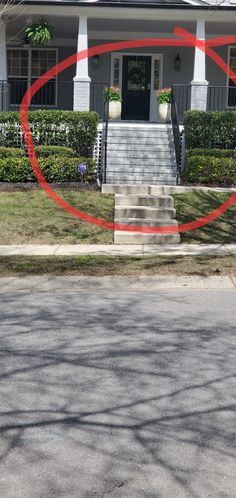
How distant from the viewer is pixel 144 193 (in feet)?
57.1

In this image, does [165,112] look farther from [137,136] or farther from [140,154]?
[140,154]

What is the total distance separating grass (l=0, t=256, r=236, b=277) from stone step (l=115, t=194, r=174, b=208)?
3.85 m

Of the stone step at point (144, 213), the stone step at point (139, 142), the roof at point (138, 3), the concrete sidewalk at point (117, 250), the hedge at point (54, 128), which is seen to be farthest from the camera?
the roof at point (138, 3)

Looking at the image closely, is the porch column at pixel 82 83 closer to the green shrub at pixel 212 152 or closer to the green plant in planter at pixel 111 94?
the green plant in planter at pixel 111 94

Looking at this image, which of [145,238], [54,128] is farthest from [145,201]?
[54,128]

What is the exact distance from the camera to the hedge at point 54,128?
2036cm

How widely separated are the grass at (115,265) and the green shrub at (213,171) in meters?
6.73

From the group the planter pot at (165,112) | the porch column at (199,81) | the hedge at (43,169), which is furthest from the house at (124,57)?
the hedge at (43,169)

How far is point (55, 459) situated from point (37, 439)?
354mm

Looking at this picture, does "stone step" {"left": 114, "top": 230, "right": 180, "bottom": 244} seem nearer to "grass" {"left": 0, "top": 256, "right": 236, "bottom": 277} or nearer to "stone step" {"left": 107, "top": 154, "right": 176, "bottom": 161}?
"grass" {"left": 0, "top": 256, "right": 236, "bottom": 277}

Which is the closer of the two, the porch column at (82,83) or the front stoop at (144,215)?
the front stoop at (144,215)

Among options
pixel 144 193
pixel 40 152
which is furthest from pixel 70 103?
pixel 144 193

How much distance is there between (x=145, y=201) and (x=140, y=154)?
424 centimetres

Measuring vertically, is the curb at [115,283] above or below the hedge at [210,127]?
below
